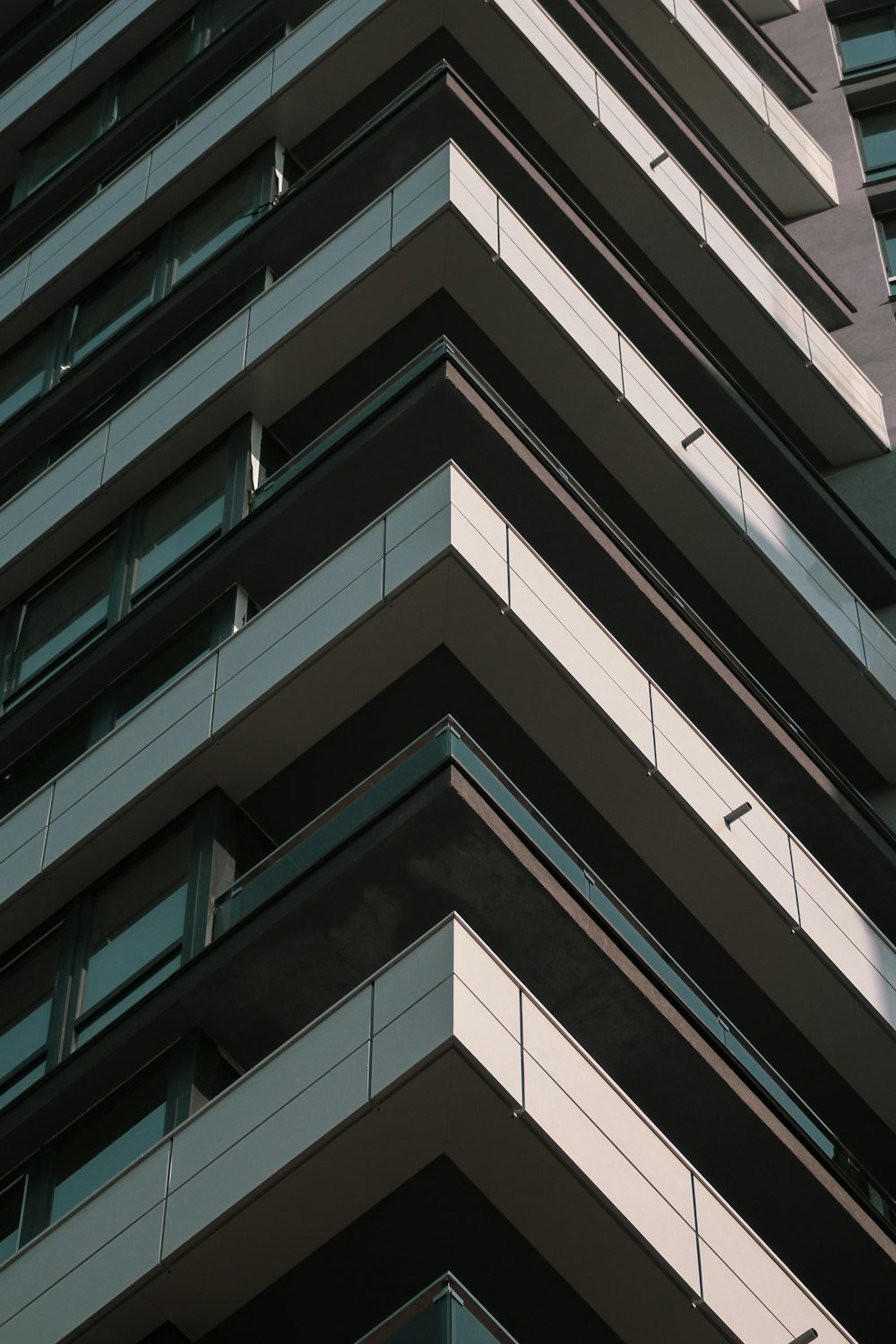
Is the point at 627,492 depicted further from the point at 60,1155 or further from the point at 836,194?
the point at 836,194

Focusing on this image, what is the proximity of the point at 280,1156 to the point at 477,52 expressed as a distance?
14.5 meters

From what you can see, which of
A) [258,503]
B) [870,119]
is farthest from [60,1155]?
[870,119]

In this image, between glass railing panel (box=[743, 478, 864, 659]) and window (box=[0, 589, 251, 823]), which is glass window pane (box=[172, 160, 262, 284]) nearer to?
window (box=[0, 589, 251, 823])

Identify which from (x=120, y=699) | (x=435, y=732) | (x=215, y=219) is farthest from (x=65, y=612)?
(x=435, y=732)

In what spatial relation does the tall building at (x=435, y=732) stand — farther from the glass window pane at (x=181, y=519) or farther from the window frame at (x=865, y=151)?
the window frame at (x=865, y=151)

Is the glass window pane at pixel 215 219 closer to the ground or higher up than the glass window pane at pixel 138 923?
higher up

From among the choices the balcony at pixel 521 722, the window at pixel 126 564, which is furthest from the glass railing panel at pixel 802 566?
the window at pixel 126 564

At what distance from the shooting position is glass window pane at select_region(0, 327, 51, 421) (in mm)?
24312

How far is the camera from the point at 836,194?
29953 mm

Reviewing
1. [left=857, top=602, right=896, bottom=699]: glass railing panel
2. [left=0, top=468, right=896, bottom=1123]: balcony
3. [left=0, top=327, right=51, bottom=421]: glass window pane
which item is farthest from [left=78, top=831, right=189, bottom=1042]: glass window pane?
[left=0, top=327, right=51, bottom=421]: glass window pane

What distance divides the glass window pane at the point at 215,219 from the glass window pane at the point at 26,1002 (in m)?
9.11

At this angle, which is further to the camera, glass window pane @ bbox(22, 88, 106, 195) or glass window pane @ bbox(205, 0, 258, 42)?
glass window pane @ bbox(22, 88, 106, 195)

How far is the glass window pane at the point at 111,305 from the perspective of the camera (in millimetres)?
23578

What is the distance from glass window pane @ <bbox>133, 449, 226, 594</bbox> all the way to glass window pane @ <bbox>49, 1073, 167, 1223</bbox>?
236 inches
